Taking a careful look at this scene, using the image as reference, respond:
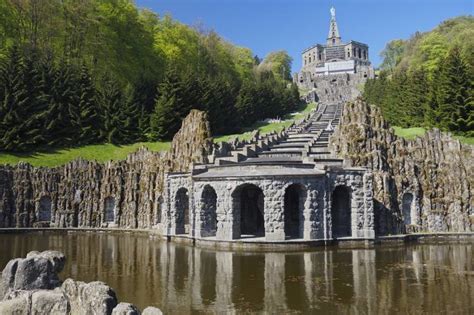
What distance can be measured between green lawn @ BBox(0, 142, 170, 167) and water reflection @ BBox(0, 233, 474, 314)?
1681 centimetres

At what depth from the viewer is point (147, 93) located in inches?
2589

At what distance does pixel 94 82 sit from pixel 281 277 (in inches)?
2025

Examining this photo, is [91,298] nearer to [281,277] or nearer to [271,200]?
[281,277]

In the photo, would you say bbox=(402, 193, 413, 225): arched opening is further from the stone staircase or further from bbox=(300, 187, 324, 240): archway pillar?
bbox=(300, 187, 324, 240): archway pillar

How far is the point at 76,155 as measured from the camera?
5069 centimetres

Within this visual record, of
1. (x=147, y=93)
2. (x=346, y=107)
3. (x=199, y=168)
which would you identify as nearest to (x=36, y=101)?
(x=147, y=93)

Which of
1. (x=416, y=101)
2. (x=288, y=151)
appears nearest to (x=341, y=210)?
A: (x=288, y=151)

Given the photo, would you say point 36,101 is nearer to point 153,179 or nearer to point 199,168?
point 153,179

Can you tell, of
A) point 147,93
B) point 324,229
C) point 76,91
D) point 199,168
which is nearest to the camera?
point 324,229

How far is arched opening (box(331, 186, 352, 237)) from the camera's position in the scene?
111 ft

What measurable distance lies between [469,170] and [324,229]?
15.1 metres

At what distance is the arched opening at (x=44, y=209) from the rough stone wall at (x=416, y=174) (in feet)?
91.6

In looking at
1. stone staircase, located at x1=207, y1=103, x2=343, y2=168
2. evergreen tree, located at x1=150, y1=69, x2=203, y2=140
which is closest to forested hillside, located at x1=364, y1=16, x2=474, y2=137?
stone staircase, located at x1=207, y1=103, x2=343, y2=168

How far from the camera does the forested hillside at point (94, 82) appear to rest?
51094mm
